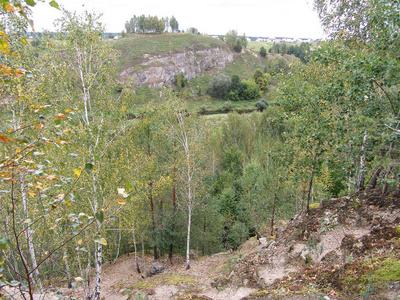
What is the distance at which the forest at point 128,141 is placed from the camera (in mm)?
2826

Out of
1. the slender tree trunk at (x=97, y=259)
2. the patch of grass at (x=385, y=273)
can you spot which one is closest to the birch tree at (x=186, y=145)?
the slender tree trunk at (x=97, y=259)

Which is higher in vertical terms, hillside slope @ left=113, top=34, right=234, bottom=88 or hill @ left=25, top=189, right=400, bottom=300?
hillside slope @ left=113, top=34, right=234, bottom=88

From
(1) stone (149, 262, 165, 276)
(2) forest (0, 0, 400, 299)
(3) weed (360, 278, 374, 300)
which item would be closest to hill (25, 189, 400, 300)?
(3) weed (360, 278, 374, 300)

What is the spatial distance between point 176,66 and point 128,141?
8835 cm

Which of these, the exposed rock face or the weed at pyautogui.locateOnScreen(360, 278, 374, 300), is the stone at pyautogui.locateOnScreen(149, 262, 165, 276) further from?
the exposed rock face

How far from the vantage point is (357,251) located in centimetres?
646

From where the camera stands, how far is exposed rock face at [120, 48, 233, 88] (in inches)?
3393

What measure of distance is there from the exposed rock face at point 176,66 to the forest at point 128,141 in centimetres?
7025

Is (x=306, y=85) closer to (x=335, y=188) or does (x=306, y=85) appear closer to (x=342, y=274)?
(x=342, y=274)

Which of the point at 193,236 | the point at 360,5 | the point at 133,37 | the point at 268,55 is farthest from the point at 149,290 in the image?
the point at 268,55

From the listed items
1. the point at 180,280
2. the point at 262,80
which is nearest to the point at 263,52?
the point at 262,80

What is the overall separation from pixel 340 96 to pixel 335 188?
18065 millimetres

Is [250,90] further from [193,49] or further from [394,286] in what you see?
[394,286]

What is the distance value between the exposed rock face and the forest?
70246 millimetres
